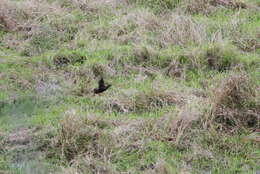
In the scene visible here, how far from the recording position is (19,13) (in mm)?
8805


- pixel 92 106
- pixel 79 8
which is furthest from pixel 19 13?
pixel 92 106

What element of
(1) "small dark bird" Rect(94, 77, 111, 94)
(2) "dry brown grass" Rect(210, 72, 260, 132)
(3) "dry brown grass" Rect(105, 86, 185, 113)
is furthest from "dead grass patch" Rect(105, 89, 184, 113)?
(2) "dry brown grass" Rect(210, 72, 260, 132)

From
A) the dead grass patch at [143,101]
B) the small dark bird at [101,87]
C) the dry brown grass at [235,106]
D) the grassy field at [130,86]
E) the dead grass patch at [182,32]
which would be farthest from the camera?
the dead grass patch at [182,32]

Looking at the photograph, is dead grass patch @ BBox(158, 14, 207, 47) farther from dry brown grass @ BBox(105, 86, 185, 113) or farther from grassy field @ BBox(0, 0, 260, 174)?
dry brown grass @ BBox(105, 86, 185, 113)

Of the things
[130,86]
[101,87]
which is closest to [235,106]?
[130,86]

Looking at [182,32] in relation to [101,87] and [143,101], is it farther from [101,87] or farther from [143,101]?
[143,101]

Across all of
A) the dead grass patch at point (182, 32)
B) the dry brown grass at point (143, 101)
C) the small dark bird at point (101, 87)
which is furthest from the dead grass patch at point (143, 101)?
the dead grass patch at point (182, 32)

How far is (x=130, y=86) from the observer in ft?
23.1

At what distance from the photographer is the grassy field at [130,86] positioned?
220 inches

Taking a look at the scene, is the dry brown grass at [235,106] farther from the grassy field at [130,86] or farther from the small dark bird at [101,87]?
the small dark bird at [101,87]

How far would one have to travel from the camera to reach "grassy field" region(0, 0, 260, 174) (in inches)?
220

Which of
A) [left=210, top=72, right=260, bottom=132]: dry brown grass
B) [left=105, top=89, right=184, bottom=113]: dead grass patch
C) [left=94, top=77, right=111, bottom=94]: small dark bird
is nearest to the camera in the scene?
[left=210, top=72, right=260, bottom=132]: dry brown grass

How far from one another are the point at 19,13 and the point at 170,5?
229 centimetres

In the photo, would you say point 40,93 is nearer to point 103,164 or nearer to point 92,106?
point 92,106
